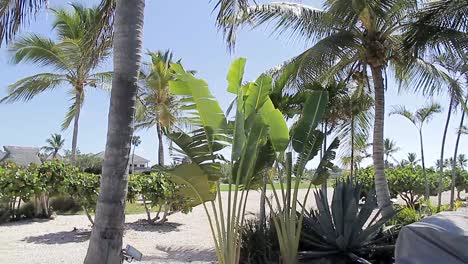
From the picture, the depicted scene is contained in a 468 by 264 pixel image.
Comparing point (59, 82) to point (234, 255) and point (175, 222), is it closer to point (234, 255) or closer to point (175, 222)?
point (175, 222)

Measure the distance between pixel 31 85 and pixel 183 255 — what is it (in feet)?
49.2

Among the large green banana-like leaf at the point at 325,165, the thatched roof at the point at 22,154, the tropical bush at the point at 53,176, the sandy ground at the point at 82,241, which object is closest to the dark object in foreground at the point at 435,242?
the large green banana-like leaf at the point at 325,165

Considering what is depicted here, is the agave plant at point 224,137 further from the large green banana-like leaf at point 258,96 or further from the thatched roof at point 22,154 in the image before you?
the thatched roof at point 22,154

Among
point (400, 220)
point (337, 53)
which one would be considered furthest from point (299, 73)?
point (400, 220)

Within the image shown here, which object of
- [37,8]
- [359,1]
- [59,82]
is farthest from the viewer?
[59,82]

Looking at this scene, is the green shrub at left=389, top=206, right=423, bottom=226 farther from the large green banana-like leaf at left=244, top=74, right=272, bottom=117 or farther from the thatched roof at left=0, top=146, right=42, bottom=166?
the thatched roof at left=0, top=146, right=42, bottom=166

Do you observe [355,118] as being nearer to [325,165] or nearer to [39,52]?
[325,165]

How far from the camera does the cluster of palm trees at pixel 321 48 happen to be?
4.44 meters

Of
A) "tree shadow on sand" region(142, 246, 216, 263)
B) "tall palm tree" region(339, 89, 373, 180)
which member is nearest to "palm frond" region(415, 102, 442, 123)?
"tall palm tree" region(339, 89, 373, 180)

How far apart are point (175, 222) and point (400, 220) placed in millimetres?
8783

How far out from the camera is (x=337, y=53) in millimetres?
11000

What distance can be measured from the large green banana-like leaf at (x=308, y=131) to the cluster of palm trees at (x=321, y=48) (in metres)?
1.97

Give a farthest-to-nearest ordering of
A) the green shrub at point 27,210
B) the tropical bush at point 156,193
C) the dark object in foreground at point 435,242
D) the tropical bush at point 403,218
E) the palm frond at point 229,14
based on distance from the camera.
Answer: the green shrub at point 27,210 → the tropical bush at point 156,193 → the tropical bush at point 403,218 → the palm frond at point 229,14 → the dark object in foreground at point 435,242

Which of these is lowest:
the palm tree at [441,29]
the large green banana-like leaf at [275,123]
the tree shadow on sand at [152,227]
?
the tree shadow on sand at [152,227]
